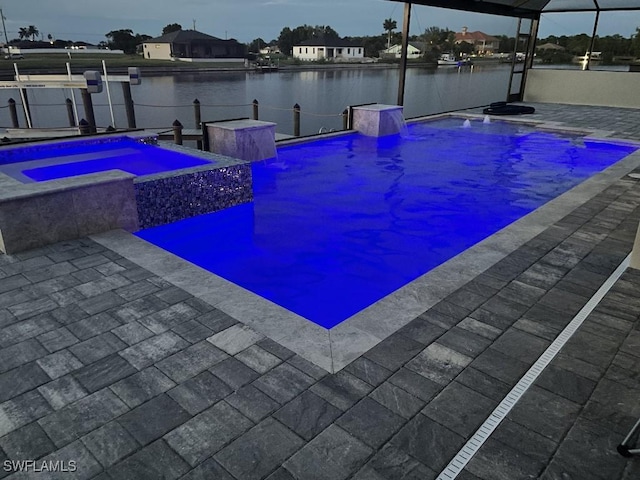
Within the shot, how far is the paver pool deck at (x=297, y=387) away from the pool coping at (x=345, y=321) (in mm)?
77

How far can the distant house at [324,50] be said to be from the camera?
5422 cm

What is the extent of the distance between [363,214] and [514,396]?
4206 millimetres

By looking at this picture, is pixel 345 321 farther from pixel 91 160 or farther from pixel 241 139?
pixel 241 139

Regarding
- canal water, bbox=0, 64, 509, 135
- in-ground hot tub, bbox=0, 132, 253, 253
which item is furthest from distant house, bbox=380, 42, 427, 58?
in-ground hot tub, bbox=0, 132, 253, 253

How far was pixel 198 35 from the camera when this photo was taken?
48812 mm

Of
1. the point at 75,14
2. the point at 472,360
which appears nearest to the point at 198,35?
the point at 75,14

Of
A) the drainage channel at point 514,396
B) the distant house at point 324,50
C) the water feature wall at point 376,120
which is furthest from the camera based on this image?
the distant house at point 324,50

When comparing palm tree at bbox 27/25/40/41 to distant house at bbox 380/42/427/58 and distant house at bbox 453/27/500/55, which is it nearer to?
distant house at bbox 380/42/427/58

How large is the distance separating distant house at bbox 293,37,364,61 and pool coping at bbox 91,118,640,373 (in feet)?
172

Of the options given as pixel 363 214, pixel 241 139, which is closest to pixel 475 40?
pixel 241 139

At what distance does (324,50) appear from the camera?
54.9 m

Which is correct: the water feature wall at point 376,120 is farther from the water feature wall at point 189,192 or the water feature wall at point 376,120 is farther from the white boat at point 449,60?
the white boat at point 449,60

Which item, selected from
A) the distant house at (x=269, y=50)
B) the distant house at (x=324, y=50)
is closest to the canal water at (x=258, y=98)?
the distant house at (x=269, y=50)

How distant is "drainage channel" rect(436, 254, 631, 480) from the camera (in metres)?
2.10
